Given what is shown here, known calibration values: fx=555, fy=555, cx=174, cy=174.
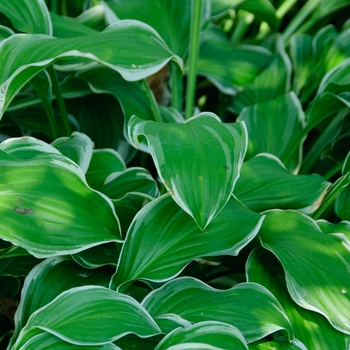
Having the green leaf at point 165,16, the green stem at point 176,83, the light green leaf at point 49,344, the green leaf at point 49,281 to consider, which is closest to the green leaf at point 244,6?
the green leaf at point 165,16

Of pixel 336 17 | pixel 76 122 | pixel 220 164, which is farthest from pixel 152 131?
pixel 336 17

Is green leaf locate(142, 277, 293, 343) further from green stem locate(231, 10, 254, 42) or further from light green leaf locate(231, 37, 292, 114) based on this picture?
green stem locate(231, 10, 254, 42)

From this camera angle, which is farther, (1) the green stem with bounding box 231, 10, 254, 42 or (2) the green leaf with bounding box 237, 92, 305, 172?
(1) the green stem with bounding box 231, 10, 254, 42

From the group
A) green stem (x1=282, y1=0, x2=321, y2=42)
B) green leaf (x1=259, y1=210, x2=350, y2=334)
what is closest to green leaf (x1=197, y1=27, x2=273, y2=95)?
green stem (x1=282, y1=0, x2=321, y2=42)

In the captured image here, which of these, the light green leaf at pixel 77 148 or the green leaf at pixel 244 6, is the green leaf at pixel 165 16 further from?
the light green leaf at pixel 77 148

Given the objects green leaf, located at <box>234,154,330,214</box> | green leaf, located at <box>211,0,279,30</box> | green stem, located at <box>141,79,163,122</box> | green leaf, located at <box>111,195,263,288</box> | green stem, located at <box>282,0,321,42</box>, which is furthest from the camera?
green stem, located at <box>282,0,321,42</box>

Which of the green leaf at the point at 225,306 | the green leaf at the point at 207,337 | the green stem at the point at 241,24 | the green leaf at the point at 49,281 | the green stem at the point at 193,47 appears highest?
the green stem at the point at 193,47
